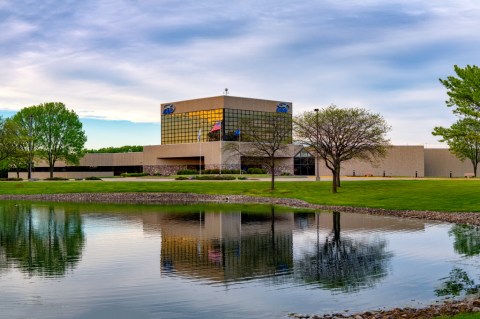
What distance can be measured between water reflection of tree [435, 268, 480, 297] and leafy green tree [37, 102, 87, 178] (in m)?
97.3

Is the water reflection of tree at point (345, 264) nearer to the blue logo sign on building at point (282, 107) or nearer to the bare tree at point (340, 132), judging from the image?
the bare tree at point (340, 132)

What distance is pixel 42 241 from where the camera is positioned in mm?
30766

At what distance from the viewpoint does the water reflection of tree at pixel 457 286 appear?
18.0m

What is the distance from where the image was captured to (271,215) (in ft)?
147

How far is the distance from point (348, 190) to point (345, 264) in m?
42.3

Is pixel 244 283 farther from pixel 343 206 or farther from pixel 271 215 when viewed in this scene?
pixel 343 206

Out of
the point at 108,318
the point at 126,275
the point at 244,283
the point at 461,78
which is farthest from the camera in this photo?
the point at 461,78

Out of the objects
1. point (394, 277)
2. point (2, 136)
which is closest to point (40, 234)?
point (394, 277)

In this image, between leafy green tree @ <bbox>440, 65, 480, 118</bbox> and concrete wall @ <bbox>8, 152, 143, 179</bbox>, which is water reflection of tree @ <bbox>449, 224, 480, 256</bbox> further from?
concrete wall @ <bbox>8, 152, 143, 179</bbox>

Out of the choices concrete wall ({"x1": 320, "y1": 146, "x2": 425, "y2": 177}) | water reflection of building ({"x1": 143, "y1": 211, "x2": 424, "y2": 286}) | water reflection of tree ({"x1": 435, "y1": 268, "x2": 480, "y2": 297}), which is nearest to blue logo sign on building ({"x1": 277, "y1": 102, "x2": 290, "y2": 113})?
concrete wall ({"x1": 320, "y1": 146, "x2": 425, "y2": 177})

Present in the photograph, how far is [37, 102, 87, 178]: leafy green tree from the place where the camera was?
107 m

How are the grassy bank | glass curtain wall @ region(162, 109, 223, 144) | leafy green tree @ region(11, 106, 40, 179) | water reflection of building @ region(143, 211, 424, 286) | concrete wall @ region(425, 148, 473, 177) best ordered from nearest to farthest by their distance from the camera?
water reflection of building @ region(143, 211, 424, 286)
the grassy bank
leafy green tree @ region(11, 106, 40, 179)
concrete wall @ region(425, 148, 473, 177)
glass curtain wall @ region(162, 109, 223, 144)

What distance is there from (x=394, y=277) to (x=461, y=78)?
38.0 meters

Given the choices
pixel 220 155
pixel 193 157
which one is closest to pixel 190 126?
pixel 193 157
